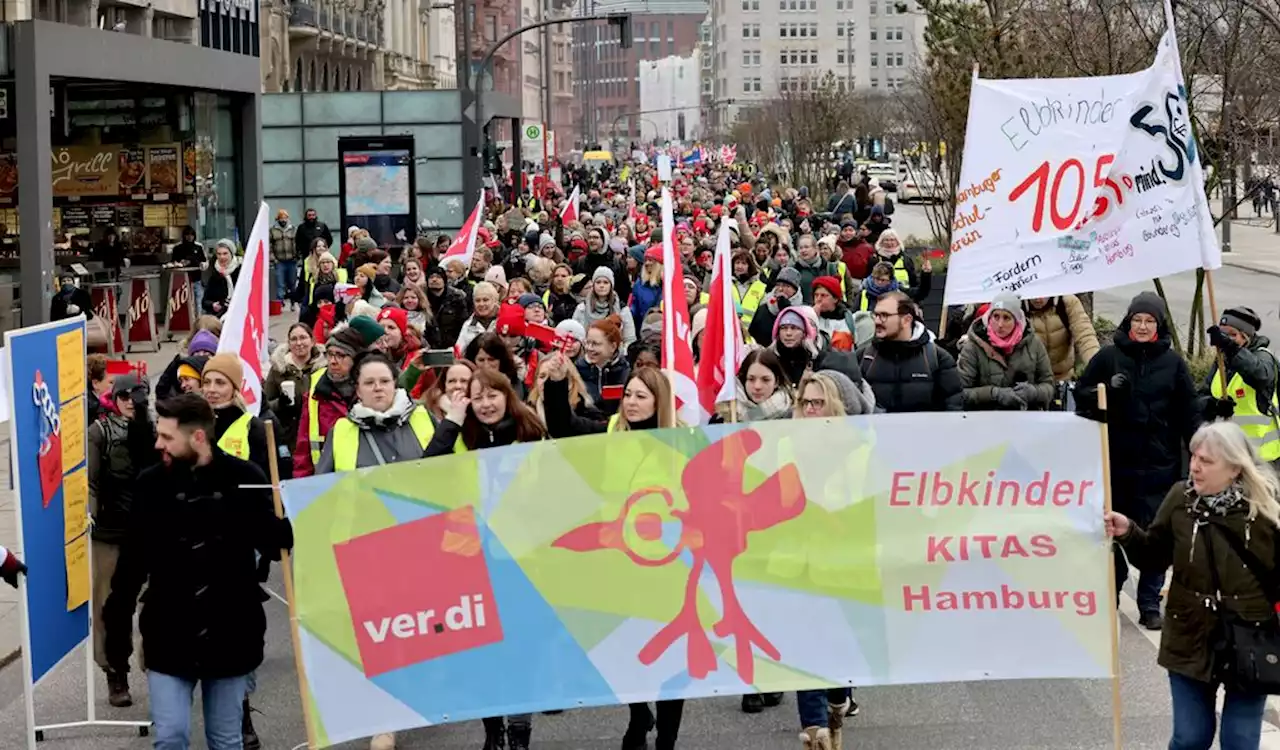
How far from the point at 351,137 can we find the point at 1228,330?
82.8 ft

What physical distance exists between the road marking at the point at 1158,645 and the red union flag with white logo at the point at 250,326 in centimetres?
422

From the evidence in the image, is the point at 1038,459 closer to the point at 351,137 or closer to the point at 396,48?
the point at 351,137

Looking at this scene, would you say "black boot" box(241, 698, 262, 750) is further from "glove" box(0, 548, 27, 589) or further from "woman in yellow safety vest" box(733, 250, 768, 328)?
"woman in yellow safety vest" box(733, 250, 768, 328)

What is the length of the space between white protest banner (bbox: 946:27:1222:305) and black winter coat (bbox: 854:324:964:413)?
158 centimetres

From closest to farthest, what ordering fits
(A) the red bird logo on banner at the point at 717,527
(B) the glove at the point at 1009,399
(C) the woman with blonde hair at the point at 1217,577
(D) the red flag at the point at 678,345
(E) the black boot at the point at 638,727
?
(C) the woman with blonde hair at the point at 1217,577 < (A) the red bird logo on banner at the point at 717,527 < (E) the black boot at the point at 638,727 < (D) the red flag at the point at 678,345 < (B) the glove at the point at 1009,399

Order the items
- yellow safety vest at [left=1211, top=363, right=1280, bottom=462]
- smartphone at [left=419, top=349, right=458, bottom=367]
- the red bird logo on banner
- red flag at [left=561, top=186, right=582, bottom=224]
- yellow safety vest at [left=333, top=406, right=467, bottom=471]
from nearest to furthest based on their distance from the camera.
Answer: the red bird logo on banner < yellow safety vest at [left=333, top=406, right=467, bottom=471] < yellow safety vest at [left=1211, top=363, right=1280, bottom=462] < smartphone at [left=419, top=349, right=458, bottom=367] < red flag at [left=561, top=186, right=582, bottom=224]

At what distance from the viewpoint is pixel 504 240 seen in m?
29.0

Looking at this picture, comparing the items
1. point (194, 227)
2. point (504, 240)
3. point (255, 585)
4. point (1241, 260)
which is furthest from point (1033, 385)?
point (1241, 260)

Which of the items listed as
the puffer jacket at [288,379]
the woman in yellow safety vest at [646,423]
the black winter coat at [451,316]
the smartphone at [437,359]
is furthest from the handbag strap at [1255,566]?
the black winter coat at [451,316]

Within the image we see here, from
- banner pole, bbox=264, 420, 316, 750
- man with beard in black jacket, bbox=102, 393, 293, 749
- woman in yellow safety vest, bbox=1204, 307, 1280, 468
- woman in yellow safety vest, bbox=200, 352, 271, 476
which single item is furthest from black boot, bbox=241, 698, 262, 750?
woman in yellow safety vest, bbox=1204, 307, 1280, 468

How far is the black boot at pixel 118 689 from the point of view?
9.29 m

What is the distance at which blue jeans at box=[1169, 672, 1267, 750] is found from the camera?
6496 mm

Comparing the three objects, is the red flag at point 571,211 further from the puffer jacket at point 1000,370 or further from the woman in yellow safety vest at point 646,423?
the woman in yellow safety vest at point 646,423

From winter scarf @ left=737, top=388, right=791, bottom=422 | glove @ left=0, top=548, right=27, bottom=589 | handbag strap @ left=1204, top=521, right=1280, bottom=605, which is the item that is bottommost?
glove @ left=0, top=548, right=27, bottom=589
